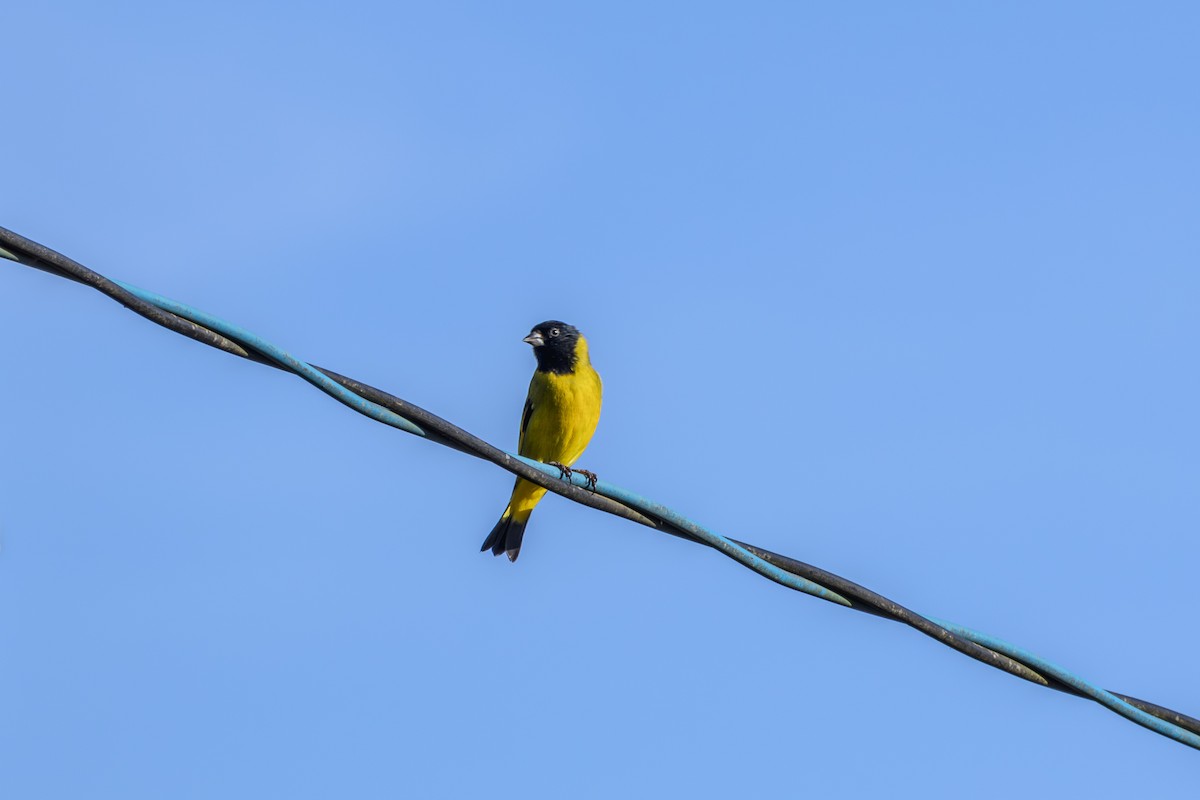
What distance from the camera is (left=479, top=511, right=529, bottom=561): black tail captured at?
11.6 m

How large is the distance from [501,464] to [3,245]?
158 cm

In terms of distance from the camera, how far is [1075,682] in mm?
4926

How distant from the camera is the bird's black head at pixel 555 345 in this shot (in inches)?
436

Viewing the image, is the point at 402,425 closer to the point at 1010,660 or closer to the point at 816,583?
the point at 816,583

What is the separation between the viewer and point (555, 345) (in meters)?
11.4

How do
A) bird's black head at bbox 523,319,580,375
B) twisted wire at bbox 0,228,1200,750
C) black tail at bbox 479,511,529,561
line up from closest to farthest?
twisted wire at bbox 0,228,1200,750, bird's black head at bbox 523,319,580,375, black tail at bbox 479,511,529,561

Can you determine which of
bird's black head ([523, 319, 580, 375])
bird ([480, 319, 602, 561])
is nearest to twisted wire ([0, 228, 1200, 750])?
bird ([480, 319, 602, 561])

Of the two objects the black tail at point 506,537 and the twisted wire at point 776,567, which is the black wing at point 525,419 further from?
the twisted wire at point 776,567

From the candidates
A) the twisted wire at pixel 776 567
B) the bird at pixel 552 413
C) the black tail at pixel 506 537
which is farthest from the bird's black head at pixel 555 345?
the twisted wire at pixel 776 567

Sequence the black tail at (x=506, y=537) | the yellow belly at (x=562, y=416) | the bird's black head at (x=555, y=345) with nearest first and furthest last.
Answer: the yellow belly at (x=562, y=416) → the bird's black head at (x=555, y=345) → the black tail at (x=506, y=537)

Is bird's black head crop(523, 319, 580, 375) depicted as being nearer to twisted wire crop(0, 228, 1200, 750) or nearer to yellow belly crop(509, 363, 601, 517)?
yellow belly crop(509, 363, 601, 517)

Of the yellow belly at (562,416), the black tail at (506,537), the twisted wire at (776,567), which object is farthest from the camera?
the black tail at (506,537)

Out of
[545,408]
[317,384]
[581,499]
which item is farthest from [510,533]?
[317,384]

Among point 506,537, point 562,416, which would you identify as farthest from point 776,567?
point 506,537
